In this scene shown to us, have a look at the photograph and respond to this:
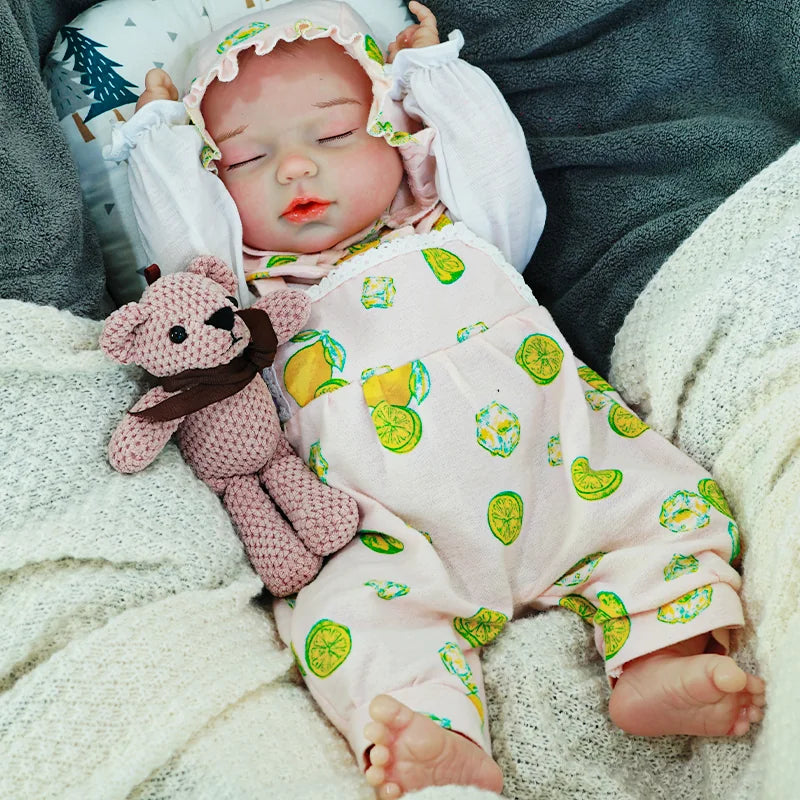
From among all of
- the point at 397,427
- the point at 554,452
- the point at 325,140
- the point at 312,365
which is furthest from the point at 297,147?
the point at 554,452

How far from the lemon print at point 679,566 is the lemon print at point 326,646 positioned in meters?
0.34

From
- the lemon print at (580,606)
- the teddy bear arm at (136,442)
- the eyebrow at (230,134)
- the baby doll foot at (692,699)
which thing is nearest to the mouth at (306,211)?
the eyebrow at (230,134)

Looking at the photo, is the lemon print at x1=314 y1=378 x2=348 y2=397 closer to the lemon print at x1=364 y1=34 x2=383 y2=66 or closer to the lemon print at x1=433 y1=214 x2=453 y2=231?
the lemon print at x1=433 y1=214 x2=453 y2=231

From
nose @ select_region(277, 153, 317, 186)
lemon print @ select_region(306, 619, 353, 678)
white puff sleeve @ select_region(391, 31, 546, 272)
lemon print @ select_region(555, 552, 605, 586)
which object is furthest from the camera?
white puff sleeve @ select_region(391, 31, 546, 272)

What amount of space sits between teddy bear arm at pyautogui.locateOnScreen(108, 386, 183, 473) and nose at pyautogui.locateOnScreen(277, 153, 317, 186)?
341 millimetres

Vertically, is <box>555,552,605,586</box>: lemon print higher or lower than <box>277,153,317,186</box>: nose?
lower

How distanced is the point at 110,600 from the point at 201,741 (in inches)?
6.2

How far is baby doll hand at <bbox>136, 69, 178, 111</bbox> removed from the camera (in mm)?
1176

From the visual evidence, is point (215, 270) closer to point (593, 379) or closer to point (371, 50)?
point (371, 50)

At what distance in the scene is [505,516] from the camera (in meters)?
0.99

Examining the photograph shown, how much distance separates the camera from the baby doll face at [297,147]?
1.12 meters

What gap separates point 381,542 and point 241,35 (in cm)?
67

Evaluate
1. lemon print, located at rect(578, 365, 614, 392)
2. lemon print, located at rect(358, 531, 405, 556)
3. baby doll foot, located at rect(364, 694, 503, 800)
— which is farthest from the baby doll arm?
baby doll foot, located at rect(364, 694, 503, 800)

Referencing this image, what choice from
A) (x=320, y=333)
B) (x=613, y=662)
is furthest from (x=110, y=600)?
(x=613, y=662)
